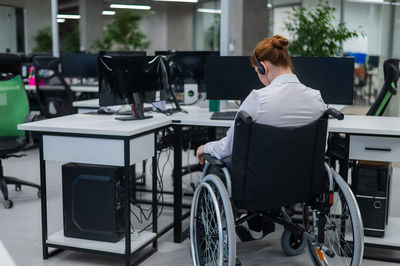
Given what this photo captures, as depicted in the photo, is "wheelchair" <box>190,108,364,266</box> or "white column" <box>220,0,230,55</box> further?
"white column" <box>220,0,230,55</box>

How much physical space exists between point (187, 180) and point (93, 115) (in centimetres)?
181

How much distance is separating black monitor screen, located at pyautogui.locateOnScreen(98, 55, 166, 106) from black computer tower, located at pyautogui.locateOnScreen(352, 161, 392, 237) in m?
1.44

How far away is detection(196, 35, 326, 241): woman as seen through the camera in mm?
2178

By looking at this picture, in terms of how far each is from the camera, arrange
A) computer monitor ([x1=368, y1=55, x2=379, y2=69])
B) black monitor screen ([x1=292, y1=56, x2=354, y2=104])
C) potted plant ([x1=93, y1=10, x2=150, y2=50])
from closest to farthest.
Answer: black monitor screen ([x1=292, y1=56, x2=354, y2=104])
computer monitor ([x1=368, y1=55, x2=379, y2=69])
potted plant ([x1=93, y1=10, x2=150, y2=50])

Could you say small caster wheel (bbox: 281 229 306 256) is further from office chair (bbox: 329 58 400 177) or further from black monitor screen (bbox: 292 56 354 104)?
black monitor screen (bbox: 292 56 354 104)

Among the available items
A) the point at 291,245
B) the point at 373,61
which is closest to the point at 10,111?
the point at 291,245

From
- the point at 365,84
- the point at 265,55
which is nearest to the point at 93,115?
the point at 265,55

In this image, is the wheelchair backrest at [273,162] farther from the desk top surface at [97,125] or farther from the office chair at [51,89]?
the office chair at [51,89]

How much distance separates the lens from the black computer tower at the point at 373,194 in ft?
9.64

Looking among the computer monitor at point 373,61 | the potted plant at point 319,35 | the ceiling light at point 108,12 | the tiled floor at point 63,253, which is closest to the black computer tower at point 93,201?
the tiled floor at point 63,253

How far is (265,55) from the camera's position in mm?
2391

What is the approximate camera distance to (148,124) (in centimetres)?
291

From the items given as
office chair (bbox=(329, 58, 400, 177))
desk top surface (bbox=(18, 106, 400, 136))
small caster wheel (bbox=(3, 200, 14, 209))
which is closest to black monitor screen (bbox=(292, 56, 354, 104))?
desk top surface (bbox=(18, 106, 400, 136))

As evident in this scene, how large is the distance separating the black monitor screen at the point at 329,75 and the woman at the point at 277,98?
3.08 feet
